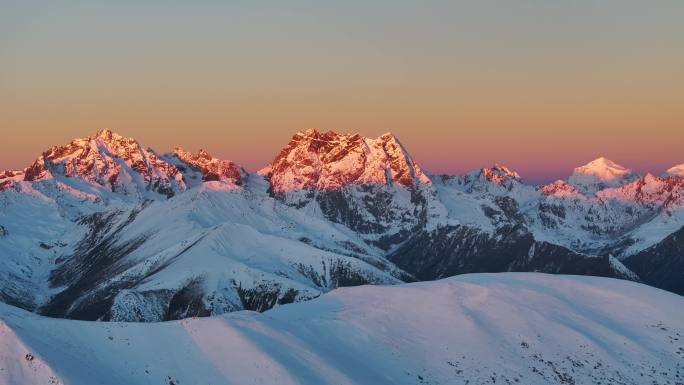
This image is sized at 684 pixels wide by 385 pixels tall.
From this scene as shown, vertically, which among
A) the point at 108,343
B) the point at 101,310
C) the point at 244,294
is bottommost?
the point at 101,310

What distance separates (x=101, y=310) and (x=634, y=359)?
13789cm

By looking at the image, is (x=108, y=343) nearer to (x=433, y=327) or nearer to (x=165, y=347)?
(x=165, y=347)

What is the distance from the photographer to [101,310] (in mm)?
198500

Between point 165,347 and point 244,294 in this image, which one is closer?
point 165,347

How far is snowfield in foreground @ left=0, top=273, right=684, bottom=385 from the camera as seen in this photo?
74875 millimetres

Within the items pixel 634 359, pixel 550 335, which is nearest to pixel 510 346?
pixel 550 335

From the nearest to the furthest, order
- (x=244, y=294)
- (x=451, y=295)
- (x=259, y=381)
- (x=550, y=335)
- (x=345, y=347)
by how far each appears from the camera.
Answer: (x=259, y=381), (x=345, y=347), (x=550, y=335), (x=451, y=295), (x=244, y=294)

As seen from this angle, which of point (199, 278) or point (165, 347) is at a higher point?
point (165, 347)

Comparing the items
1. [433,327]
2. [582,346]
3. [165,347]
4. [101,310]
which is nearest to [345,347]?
[433,327]

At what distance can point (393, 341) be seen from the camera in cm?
9231

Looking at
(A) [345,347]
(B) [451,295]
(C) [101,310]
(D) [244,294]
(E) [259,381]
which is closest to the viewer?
(E) [259,381]

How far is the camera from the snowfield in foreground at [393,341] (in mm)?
74875

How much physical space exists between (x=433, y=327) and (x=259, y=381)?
29.0 m

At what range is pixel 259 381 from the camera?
246 ft
